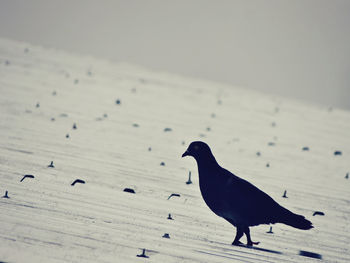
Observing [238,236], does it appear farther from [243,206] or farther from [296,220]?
[296,220]

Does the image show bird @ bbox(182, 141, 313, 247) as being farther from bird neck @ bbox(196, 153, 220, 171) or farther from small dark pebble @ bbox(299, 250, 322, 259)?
small dark pebble @ bbox(299, 250, 322, 259)

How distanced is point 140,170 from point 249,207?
2248 millimetres

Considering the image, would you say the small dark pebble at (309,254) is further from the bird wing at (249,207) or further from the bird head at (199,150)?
the bird head at (199,150)

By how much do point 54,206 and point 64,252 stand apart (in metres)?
1.34

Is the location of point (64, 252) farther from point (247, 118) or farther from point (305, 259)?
→ point (247, 118)

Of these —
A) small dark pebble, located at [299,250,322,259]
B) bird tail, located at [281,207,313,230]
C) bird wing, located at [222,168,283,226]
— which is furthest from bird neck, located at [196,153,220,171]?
small dark pebble, located at [299,250,322,259]

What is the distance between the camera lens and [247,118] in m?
14.3

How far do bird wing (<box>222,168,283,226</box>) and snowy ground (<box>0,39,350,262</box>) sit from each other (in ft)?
0.68

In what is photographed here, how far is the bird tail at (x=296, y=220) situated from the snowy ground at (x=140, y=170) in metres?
0.15

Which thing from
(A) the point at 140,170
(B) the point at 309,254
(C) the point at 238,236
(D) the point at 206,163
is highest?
(A) the point at 140,170

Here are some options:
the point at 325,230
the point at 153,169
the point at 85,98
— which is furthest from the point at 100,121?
the point at 325,230

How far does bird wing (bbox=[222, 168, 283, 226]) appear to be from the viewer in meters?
5.64

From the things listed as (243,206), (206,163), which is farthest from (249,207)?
(206,163)

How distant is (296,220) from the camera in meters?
5.57
